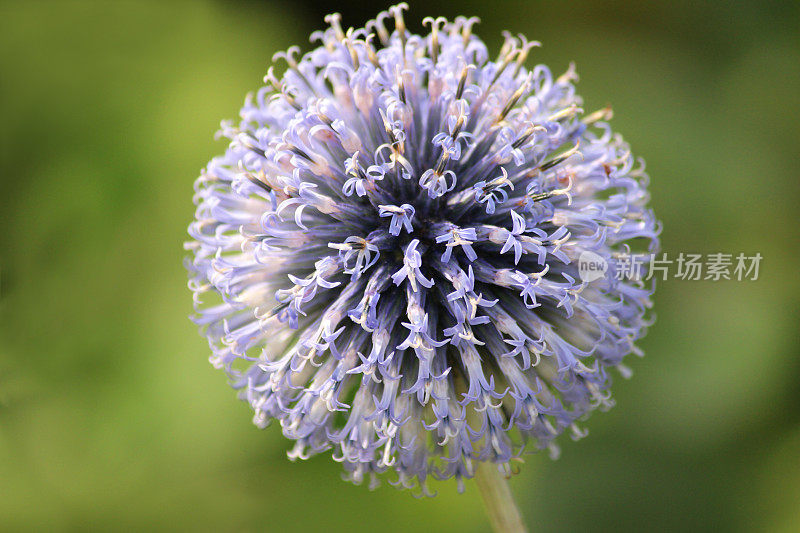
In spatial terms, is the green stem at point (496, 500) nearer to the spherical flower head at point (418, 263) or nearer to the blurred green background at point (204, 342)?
the spherical flower head at point (418, 263)

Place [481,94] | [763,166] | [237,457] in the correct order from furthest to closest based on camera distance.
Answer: [763,166] < [237,457] < [481,94]

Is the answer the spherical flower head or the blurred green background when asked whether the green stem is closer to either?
the spherical flower head

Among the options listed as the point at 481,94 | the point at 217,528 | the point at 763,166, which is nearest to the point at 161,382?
the point at 217,528

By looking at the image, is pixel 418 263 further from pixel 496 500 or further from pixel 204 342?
pixel 204 342

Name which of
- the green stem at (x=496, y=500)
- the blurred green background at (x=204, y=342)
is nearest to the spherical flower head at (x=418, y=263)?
the green stem at (x=496, y=500)

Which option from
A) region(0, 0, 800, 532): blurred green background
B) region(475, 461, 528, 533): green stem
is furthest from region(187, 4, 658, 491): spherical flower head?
region(0, 0, 800, 532): blurred green background

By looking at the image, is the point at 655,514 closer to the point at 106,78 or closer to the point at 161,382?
the point at 161,382

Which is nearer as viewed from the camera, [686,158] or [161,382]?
[161,382]

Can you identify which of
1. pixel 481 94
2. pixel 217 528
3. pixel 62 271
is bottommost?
pixel 217 528
